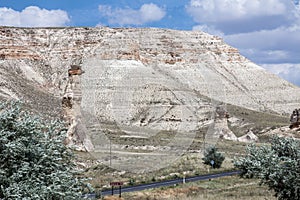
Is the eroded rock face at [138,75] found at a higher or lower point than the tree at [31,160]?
higher

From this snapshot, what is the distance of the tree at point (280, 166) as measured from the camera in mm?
14781

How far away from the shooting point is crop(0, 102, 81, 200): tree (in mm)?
9367

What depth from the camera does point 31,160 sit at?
9.90 meters

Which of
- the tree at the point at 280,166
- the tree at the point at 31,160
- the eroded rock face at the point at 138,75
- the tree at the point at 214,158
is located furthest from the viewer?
the eroded rock face at the point at 138,75

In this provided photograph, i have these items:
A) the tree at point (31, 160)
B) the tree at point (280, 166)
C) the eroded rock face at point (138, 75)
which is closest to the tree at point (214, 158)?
the tree at point (280, 166)

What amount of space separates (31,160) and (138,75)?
92.8 m

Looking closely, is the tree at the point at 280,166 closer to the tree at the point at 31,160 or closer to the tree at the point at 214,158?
the tree at the point at 31,160

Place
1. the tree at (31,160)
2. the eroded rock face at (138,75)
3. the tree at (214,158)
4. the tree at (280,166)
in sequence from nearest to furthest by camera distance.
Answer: the tree at (31,160) < the tree at (280,166) < the tree at (214,158) < the eroded rock face at (138,75)

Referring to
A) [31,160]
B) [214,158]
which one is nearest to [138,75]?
[214,158]

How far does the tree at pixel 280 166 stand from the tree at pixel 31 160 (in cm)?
640

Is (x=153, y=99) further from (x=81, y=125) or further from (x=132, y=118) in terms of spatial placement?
(x=81, y=125)

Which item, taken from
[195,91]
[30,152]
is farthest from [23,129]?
[195,91]

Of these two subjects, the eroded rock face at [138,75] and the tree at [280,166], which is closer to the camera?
the tree at [280,166]

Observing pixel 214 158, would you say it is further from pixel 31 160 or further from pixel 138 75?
pixel 138 75
